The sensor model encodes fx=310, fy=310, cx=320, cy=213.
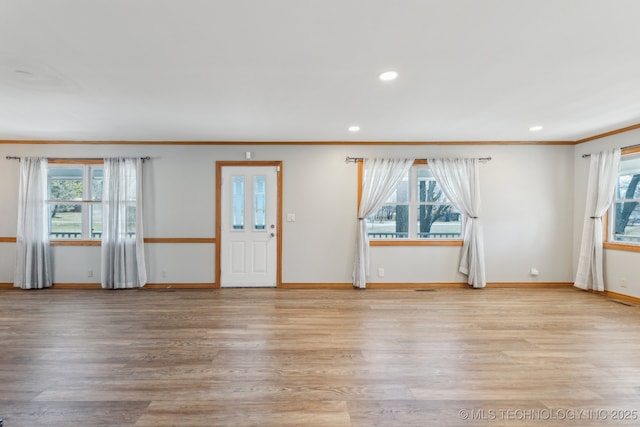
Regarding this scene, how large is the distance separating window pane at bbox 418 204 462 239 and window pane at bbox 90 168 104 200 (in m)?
5.16

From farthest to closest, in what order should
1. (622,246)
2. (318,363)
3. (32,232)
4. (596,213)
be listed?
(32,232) → (596,213) → (622,246) → (318,363)

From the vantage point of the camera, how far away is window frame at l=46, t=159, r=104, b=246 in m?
4.86

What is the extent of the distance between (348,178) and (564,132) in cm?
310

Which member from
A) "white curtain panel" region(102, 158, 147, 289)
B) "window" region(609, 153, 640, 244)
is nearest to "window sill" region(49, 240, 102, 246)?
"white curtain panel" region(102, 158, 147, 289)

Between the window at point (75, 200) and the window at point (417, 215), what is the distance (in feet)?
14.4

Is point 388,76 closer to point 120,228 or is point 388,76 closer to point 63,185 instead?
point 120,228

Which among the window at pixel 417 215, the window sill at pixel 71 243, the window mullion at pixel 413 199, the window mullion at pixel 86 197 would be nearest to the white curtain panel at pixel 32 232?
the window sill at pixel 71 243

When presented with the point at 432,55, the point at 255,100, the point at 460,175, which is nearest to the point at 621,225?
the point at 460,175

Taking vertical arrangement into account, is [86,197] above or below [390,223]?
above

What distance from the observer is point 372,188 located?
493cm

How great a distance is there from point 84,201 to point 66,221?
0.46 meters

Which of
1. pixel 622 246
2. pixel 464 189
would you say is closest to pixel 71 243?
pixel 464 189

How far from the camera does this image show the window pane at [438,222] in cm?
507

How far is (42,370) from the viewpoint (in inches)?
92.1
